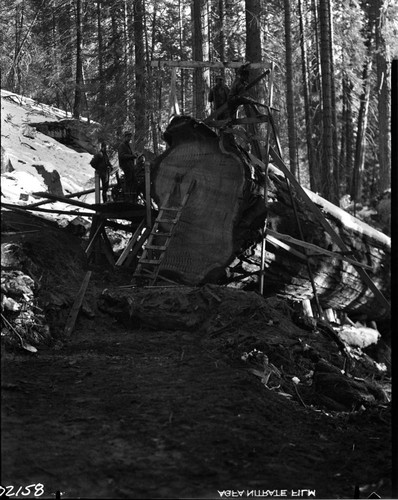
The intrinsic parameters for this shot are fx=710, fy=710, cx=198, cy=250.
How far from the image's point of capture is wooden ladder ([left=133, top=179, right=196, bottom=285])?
10508 mm

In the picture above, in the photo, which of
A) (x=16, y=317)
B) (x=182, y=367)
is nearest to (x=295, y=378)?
(x=182, y=367)

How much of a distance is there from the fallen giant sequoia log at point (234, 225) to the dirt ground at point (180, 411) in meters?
1.73

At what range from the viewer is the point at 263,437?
508 centimetres

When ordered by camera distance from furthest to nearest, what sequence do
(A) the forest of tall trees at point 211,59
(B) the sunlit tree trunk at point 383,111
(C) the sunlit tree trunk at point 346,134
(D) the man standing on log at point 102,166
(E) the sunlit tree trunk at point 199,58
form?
(C) the sunlit tree trunk at point 346,134
(B) the sunlit tree trunk at point 383,111
(A) the forest of tall trees at point 211,59
(E) the sunlit tree trunk at point 199,58
(D) the man standing on log at point 102,166

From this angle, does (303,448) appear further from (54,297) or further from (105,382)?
(54,297)

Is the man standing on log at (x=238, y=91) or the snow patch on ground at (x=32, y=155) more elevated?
the man standing on log at (x=238, y=91)

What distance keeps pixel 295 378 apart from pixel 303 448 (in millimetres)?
2266

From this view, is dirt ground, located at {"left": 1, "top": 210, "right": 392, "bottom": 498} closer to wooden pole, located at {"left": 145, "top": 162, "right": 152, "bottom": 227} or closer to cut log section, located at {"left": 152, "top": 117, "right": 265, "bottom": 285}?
cut log section, located at {"left": 152, "top": 117, "right": 265, "bottom": 285}

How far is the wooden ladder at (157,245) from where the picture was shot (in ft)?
34.5

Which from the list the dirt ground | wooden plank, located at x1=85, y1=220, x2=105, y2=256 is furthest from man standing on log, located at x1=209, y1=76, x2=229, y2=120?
the dirt ground

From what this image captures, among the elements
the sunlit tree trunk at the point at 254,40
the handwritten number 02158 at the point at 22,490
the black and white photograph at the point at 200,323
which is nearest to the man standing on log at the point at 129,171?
the black and white photograph at the point at 200,323

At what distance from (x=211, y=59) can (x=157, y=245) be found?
54.0ft

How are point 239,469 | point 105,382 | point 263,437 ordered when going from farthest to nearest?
point 105,382 < point 263,437 < point 239,469

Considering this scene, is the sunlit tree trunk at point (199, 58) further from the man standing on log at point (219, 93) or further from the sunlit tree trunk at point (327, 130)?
the man standing on log at point (219, 93)
